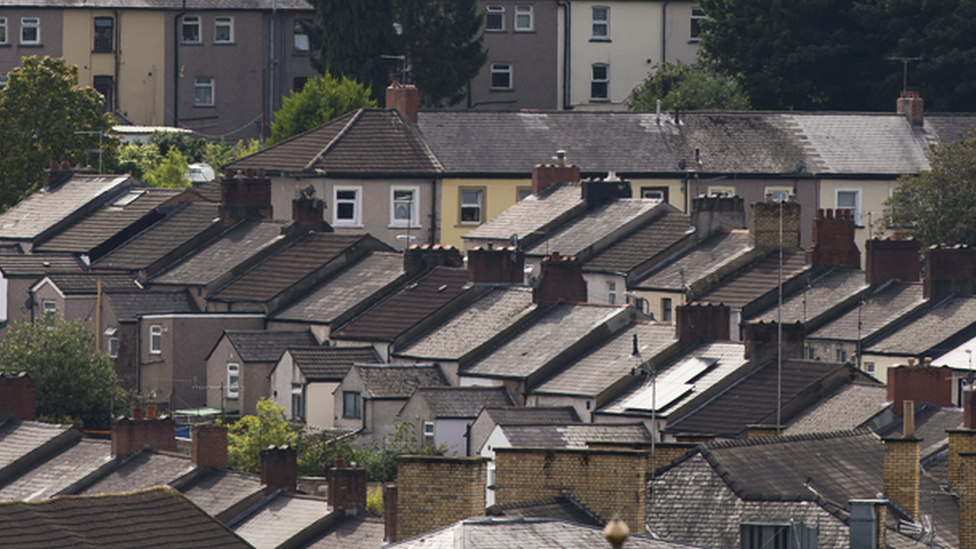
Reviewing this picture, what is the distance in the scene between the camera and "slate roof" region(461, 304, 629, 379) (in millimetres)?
56656

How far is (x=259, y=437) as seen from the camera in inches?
2094

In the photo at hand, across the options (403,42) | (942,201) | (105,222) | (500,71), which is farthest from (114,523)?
(500,71)

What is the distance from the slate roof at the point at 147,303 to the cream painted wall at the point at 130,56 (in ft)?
120

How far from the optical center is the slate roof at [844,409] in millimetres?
49250

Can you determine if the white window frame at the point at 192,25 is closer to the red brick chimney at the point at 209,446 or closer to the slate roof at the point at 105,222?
the slate roof at the point at 105,222

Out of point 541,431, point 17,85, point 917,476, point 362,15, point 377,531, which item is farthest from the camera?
point 362,15

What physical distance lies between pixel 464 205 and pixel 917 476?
143 ft

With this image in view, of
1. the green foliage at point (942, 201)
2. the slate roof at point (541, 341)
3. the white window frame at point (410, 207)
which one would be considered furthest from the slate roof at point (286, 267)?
the green foliage at point (942, 201)

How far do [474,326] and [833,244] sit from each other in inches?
390

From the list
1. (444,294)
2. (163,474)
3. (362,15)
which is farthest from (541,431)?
(362,15)

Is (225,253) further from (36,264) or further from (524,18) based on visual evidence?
(524,18)

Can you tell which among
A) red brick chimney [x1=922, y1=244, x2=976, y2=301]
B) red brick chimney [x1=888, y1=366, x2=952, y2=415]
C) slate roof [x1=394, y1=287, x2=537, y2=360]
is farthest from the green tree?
red brick chimney [x1=888, y1=366, x2=952, y2=415]

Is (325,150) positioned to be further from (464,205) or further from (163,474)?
(163,474)

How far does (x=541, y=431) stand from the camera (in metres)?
49.1
